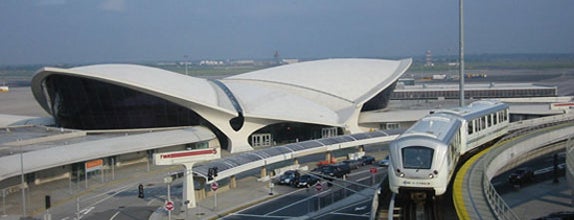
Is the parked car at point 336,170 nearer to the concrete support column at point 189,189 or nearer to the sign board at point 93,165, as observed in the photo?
the concrete support column at point 189,189

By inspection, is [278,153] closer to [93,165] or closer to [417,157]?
[93,165]

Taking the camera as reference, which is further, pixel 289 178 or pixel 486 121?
pixel 289 178

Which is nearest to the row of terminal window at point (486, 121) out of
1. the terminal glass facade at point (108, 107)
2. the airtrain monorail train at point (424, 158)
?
the airtrain monorail train at point (424, 158)

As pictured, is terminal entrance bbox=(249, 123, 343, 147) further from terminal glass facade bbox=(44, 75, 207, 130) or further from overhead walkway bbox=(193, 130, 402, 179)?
overhead walkway bbox=(193, 130, 402, 179)

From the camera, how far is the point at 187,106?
42156 millimetres

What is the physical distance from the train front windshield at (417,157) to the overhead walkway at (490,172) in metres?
1.21

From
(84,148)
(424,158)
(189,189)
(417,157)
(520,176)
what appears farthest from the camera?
(84,148)

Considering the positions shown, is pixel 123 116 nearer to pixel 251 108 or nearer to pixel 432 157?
pixel 251 108

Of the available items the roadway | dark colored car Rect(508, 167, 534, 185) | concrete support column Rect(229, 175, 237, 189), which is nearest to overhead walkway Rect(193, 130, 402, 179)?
concrete support column Rect(229, 175, 237, 189)

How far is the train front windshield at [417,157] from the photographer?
57.3 feet

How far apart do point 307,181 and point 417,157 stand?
13.8m

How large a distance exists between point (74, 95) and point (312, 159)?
17.3 m

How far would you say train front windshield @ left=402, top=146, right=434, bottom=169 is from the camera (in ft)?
57.3

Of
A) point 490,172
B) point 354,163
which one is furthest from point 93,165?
point 490,172
